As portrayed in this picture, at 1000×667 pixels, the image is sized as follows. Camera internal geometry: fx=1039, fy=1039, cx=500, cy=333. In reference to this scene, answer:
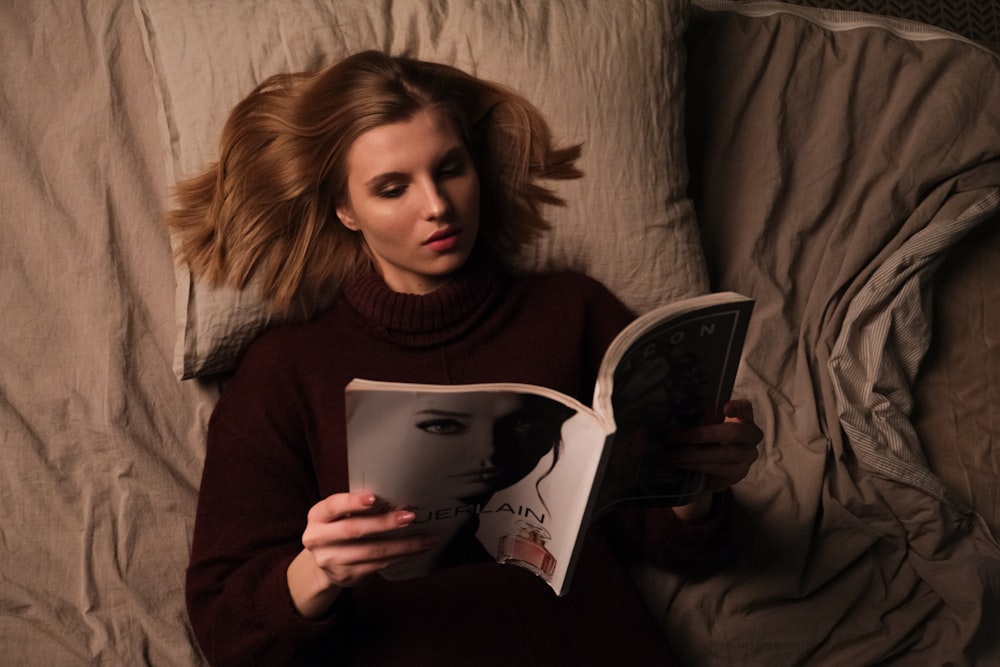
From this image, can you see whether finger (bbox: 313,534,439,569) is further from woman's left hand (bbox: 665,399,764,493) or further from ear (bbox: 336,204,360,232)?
ear (bbox: 336,204,360,232)

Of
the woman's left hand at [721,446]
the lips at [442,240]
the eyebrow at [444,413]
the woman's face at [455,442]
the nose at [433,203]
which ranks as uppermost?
the nose at [433,203]

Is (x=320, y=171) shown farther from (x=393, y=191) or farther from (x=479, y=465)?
(x=479, y=465)

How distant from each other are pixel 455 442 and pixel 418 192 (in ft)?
1.07

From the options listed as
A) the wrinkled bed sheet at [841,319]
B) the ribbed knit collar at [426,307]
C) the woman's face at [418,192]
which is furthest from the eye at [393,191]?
the wrinkled bed sheet at [841,319]

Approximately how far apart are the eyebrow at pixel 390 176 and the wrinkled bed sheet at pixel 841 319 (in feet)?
1.51

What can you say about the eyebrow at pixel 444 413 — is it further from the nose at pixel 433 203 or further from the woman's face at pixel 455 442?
the nose at pixel 433 203

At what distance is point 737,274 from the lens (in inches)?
54.4

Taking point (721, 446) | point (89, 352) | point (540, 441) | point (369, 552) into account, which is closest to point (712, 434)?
point (721, 446)

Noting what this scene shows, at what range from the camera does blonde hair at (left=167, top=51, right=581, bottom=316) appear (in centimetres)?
110

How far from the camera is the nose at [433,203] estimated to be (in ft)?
3.39

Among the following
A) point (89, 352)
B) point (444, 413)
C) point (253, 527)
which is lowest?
point (253, 527)

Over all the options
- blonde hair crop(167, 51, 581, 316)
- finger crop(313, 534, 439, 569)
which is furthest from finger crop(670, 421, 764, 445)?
blonde hair crop(167, 51, 581, 316)

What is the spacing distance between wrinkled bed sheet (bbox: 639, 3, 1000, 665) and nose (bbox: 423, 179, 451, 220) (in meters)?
0.49

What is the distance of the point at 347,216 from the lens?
3.76ft
